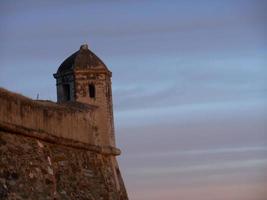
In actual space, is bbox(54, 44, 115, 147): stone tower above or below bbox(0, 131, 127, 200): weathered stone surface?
above

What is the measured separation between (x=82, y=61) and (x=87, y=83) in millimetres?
657

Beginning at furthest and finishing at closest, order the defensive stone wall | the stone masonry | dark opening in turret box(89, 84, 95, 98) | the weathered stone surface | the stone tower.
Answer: dark opening in turret box(89, 84, 95, 98), the stone tower, the stone masonry, the defensive stone wall, the weathered stone surface

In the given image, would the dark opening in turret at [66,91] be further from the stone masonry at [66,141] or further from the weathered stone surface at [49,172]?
the weathered stone surface at [49,172]

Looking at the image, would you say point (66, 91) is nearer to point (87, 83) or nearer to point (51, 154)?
point (87, 83)

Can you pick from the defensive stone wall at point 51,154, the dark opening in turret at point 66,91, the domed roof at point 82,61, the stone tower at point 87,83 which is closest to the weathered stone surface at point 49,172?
the defensive stone wall at point 51,154

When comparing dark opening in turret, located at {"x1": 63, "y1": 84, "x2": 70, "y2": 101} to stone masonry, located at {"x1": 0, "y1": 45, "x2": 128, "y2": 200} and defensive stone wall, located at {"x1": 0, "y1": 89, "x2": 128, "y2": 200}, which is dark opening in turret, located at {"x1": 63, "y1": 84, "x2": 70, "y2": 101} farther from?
defensive stone wall, located at {"x1": 0, "y1": 89, "x2": 128, "y2": 200}

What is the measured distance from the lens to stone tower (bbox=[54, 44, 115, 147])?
1817cm

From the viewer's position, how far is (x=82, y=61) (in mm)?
18578

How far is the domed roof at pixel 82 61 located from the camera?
18.4 metres

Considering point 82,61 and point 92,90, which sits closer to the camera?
point 92,90

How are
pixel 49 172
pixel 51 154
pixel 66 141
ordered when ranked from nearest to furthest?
pixel 49 172
pixel 51 154
pixel 66 141

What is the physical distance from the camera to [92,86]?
18375mm

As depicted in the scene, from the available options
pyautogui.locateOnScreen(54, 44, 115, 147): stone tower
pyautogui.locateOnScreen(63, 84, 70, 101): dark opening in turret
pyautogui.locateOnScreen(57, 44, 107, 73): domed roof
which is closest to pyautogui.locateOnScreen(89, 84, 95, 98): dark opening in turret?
pyautogui.locateOnScreen(54, 44, 115, 147): stone tower

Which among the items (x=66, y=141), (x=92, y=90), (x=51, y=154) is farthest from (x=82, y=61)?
(x=51, y=154)
